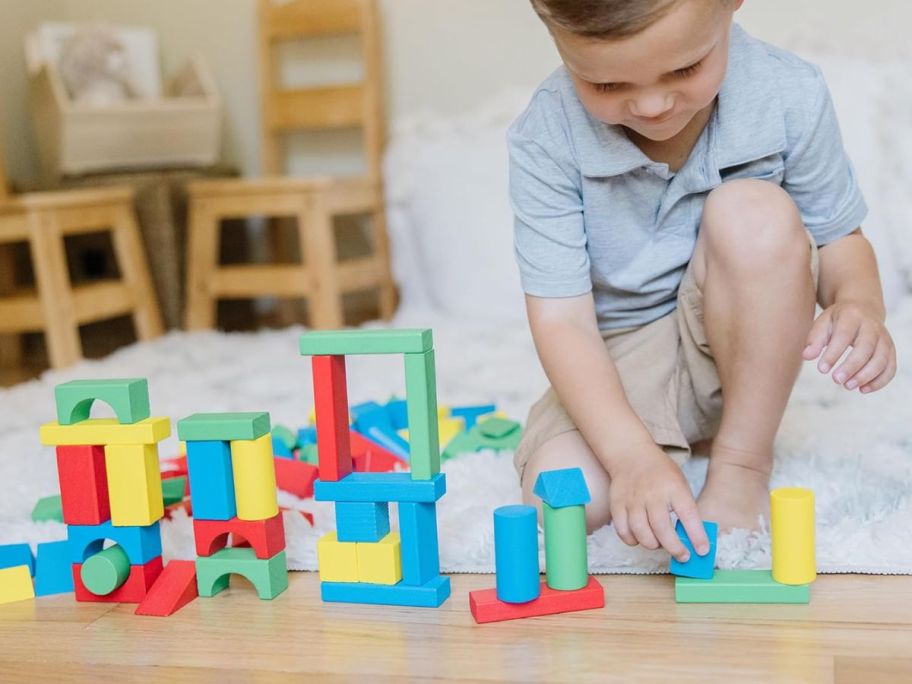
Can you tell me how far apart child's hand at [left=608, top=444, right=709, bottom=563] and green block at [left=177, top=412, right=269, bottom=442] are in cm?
26

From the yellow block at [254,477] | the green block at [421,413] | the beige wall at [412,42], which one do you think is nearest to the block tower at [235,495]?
the yellow block at [254,477]

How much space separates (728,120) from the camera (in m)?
0.84

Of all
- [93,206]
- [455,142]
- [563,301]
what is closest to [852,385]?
[563,301]

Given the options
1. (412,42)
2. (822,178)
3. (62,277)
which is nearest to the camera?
(822,178)

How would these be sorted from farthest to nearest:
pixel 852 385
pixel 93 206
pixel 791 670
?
pixel 93 206, pixel 852 385, pixel 791 670

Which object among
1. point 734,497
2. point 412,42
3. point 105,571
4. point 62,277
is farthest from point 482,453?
point 412,42

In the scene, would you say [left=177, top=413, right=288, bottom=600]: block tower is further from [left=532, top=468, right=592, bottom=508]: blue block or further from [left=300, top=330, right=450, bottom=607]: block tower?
[left=532, top=468, right=592, bottom=508]: blue block

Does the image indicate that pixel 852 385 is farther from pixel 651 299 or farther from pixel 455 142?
pixel 455 142

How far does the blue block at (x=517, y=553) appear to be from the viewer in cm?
70

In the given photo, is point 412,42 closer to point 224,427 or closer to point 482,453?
point 482,453

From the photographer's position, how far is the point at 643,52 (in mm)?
667

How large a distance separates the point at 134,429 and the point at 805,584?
0.48m

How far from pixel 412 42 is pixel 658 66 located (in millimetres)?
1636

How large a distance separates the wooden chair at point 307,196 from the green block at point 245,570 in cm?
122
